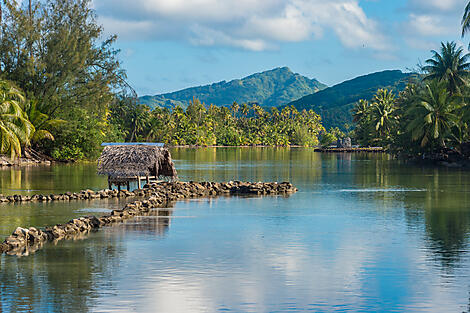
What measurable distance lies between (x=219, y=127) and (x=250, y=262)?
140m

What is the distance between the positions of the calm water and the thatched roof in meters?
3.86

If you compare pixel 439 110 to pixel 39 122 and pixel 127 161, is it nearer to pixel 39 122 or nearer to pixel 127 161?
pixel 39 122

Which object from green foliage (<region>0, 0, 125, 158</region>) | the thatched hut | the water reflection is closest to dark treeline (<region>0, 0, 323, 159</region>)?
green foliage (<region>0, 0, 125, 158</region>)

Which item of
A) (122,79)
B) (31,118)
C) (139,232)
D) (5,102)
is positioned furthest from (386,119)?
(139,232)

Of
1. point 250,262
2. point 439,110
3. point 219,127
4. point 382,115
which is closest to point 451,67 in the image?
point 439,110

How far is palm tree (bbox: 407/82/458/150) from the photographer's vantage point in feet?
194

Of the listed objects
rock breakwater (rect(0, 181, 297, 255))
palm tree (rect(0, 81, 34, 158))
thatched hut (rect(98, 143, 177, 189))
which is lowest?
rock breakwater (rect(0, 181, 297, 255))

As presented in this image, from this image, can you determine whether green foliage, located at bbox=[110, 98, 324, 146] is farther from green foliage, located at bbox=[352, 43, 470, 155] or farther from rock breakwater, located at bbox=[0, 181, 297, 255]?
rock breakwater, located at bbox=[0, 181, 297, 255]

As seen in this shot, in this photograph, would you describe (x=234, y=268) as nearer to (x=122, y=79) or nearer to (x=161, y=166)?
(x=161, y=166)

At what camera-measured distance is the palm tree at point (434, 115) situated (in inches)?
2325

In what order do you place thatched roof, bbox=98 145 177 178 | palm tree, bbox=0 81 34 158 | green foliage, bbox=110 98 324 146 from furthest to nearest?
1. green foliage, bbox=110 98 324 146
2. palm tree, bbox=0 81 34 158
3. thatched roof, bbox=98 145 177 178

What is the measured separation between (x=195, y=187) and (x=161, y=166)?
113 inches

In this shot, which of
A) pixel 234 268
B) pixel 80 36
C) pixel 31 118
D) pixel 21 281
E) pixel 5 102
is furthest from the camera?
pixel 80 36

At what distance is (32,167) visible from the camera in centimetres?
4494
